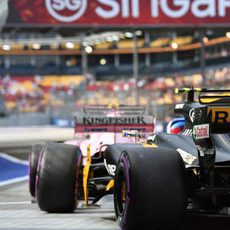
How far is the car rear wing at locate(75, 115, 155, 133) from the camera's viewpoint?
12.9 metres

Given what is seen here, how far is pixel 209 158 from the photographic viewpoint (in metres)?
6.93

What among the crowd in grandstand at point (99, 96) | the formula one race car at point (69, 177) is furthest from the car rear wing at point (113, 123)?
the crowd in grandstand at point (99, 96)

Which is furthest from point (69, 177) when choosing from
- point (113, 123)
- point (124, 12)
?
point (124, 12)

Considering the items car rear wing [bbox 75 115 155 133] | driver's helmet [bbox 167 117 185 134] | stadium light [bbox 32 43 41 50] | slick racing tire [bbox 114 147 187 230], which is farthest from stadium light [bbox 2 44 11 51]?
slick racing tire [bbox 114 147 187 230]

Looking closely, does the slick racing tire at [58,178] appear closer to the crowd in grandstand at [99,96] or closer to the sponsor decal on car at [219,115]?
the sponsor decal on car at [219,115]

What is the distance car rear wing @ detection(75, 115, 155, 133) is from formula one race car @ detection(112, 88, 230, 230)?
524 cm

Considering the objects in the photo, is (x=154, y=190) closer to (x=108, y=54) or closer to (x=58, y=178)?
(x=58, y=178)

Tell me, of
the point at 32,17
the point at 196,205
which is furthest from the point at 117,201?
the point at 32,17

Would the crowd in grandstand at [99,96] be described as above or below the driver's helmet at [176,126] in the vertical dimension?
below

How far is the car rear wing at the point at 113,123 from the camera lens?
12883 mm

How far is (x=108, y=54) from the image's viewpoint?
121 m

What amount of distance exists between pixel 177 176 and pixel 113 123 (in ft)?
20.9

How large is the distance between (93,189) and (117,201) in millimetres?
1607

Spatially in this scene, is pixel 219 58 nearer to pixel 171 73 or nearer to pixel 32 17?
pixel 171 73
